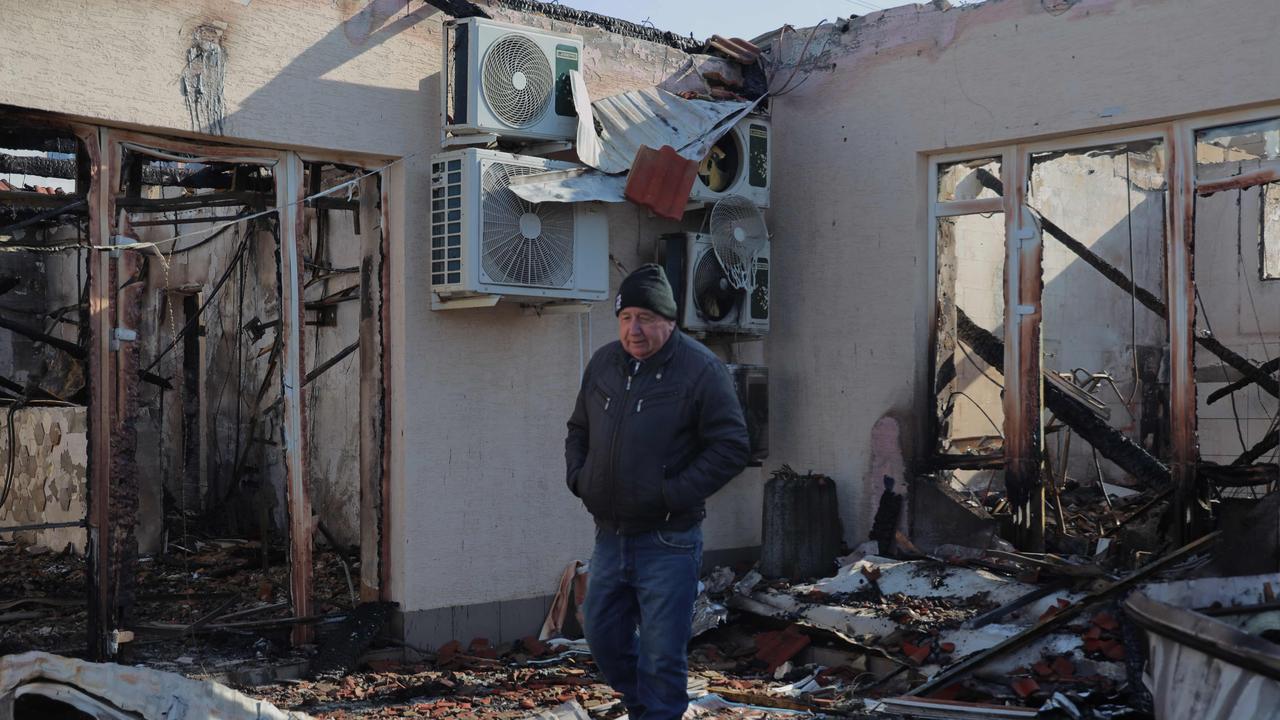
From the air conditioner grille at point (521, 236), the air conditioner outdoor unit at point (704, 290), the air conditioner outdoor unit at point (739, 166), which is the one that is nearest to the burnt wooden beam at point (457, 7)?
the air conditioner grille at point (521, 236)

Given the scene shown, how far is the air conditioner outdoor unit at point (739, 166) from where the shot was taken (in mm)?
8047

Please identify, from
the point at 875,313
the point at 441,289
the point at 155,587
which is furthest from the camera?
the point at 155,587

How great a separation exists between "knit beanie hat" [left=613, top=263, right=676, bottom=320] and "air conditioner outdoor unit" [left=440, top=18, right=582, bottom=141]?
7.90 ft

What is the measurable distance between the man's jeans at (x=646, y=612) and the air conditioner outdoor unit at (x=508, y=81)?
3006 mm

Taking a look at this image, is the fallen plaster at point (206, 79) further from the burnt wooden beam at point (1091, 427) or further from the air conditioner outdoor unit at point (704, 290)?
the burnt wooden beam at point (1091, 427)

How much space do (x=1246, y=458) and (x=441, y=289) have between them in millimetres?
4913

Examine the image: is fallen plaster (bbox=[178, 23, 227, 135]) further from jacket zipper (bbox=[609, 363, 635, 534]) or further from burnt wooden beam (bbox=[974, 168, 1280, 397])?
burnt wooden beam (bbox=[974, 168, 1280, 397])

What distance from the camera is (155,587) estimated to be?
343 inches

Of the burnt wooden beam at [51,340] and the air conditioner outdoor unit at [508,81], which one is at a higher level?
the air conditioner outdoor unit at [508,81]

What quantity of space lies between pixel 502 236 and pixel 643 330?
2301mm

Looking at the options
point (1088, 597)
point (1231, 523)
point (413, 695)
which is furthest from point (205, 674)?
point (1231, 523)

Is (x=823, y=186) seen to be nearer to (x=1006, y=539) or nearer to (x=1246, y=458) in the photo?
(x=1006, y=539)

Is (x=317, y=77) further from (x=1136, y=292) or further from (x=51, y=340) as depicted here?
(x=1136, y=292)

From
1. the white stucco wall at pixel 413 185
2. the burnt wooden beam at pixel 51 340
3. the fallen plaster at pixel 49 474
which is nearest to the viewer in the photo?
the white stucco wall at pixel 413 185
